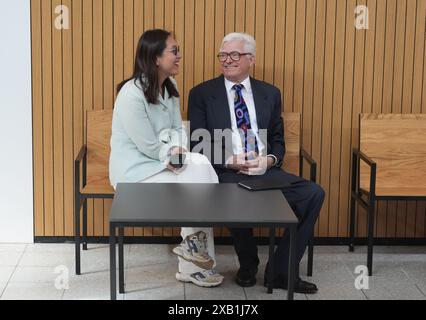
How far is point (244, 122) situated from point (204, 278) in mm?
1065

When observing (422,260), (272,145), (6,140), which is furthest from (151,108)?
(422,260)

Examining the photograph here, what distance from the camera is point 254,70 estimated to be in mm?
5301

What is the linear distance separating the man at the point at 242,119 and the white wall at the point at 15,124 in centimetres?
120

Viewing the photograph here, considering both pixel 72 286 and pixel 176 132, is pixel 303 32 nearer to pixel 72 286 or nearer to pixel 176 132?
pixel 176 132

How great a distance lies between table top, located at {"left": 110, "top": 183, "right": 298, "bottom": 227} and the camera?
3383 millimetres

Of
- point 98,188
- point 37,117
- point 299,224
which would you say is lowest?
point 299,224

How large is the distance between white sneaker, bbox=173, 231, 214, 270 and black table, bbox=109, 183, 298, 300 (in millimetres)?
558

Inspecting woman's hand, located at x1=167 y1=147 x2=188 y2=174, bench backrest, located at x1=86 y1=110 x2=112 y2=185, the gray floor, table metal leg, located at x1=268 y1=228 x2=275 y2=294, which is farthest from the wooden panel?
table metal leg, located at x1=268 y1=228 x2=275 y2=294

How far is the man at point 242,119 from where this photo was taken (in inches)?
188

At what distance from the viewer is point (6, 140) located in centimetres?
530

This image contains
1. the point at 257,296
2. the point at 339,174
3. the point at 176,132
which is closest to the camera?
the point at 257,296

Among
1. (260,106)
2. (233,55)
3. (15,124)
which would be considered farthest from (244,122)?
(15,124)

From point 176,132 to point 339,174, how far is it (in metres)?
1.35

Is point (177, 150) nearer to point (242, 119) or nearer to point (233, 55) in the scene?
point (242, 119)
